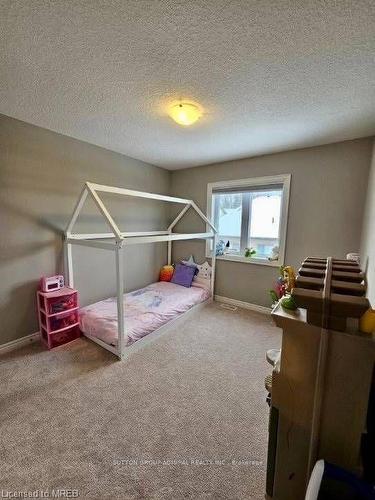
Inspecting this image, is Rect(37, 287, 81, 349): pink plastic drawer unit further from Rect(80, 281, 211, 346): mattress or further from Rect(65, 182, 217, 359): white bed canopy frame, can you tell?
Rect(65, 182, 217, 359): white bed canopy frame

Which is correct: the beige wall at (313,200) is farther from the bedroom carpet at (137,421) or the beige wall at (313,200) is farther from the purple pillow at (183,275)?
the bedroom carpet at (137,421)

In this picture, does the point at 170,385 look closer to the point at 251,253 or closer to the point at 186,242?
the point at 251,253

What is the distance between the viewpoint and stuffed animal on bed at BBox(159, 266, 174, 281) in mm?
3875

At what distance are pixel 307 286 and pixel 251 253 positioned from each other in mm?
2535

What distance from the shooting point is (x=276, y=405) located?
0.88m

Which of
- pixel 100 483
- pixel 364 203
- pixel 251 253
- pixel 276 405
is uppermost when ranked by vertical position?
pixel 364 203

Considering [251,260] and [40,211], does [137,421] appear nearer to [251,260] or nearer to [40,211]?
[40,211]

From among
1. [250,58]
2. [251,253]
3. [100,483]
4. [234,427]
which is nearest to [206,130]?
[250,58]

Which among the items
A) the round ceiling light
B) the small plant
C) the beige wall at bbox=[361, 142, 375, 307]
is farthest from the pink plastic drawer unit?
the beige wall at bbox=[361, 142, 375, 307]

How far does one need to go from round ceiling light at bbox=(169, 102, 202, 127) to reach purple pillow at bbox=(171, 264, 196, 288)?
2.35 m

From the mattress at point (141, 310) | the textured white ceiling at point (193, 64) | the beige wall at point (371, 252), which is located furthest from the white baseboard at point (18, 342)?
the beige wall at point (371, 252)

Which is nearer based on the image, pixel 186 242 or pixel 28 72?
pixel 28 72

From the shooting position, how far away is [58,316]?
7.60 ft

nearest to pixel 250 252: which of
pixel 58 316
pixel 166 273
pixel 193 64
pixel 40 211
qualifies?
pixel 166 273
